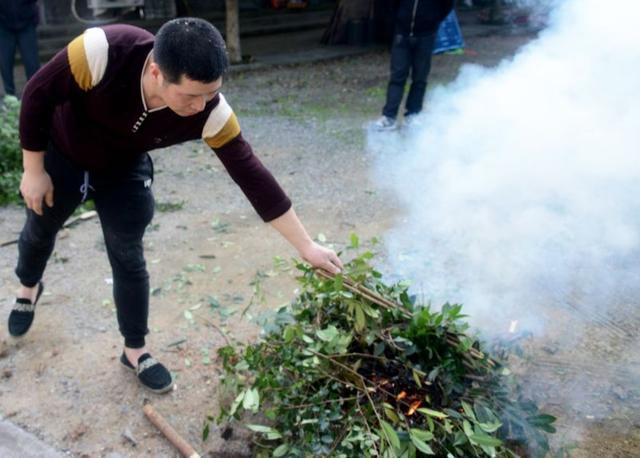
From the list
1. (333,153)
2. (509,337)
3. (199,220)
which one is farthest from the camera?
(333,153)

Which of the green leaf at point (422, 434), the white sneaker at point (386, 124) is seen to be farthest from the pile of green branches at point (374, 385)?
the white sneaker at point (386, 124)

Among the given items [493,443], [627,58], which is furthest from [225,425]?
[627,58]

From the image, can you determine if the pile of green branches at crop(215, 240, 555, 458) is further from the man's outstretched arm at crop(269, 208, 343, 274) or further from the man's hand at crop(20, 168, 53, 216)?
the man's hand at crop(20, 168, 53, 216)

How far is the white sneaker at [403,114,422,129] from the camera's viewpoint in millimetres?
7559

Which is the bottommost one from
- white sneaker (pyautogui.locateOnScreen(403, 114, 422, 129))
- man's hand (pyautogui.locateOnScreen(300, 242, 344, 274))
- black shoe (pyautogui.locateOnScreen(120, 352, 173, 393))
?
white sneaker (pyautogui.locateOnScreen(403, 114, 422, 129))

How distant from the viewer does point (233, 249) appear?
468 centimetres

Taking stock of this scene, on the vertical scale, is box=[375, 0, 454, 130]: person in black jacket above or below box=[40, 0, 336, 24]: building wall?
above

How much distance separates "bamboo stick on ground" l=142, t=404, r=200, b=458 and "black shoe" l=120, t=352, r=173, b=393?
115mm

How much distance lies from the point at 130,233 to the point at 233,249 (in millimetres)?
1746

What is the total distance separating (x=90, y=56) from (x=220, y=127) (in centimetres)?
53

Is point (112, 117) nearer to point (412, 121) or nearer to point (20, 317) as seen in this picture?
point (20, 317)

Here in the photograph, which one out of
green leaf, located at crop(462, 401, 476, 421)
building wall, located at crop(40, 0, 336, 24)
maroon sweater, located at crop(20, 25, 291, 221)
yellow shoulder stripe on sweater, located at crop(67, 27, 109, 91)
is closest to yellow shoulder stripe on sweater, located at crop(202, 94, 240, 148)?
maroon sweater, located at crop(20, 25, 291, 221)

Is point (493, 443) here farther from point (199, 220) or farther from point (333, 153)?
point (333, 153)

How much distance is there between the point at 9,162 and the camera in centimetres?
561
